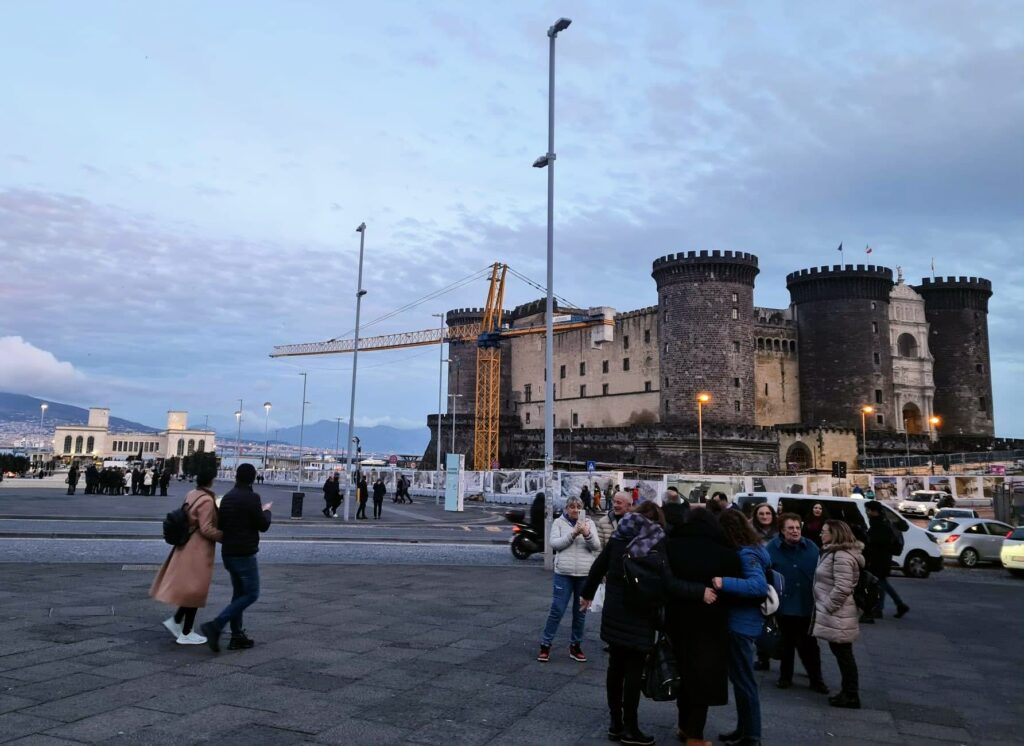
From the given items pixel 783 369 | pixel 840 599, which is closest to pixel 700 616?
pixel 840 599

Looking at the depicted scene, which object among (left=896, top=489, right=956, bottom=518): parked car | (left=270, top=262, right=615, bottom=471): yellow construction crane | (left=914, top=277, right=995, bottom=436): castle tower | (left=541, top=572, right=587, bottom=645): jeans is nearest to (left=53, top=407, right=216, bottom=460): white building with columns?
(left=270, top=262, right=615, bottom=471): yellow construction crane

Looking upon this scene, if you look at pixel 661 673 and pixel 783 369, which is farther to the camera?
pixel 783 369

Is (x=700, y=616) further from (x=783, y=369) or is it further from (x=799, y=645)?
(x=783, y=369)

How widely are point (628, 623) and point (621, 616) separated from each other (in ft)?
0.23

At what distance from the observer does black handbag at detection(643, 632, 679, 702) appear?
4820 millimetres

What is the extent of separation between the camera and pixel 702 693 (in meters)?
4.83

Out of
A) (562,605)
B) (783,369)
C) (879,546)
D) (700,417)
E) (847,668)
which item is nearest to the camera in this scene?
(847,668)

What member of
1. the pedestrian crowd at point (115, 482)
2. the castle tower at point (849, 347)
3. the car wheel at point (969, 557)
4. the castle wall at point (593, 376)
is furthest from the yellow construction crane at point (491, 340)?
the car wheel at point (969, 557)

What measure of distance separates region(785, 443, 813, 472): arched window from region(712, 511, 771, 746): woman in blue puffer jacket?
192ft

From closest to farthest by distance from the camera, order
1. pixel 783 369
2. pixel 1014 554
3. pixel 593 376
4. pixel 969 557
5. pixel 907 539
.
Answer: pixel 907 539, pixel 1014 554, pixel 969 557, pixel 783 369, pixel 593 376

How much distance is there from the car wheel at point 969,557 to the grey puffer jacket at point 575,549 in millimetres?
16283

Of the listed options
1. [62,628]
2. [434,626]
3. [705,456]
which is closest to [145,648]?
[62,628]

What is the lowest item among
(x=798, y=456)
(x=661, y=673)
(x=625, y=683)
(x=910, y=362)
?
(x=625, y=683)

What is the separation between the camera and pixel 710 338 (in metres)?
60.1
